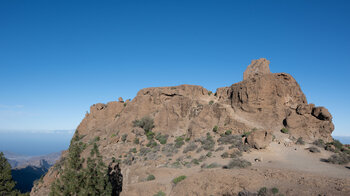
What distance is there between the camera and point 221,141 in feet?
76.6

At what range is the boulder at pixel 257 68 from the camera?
1153 inches

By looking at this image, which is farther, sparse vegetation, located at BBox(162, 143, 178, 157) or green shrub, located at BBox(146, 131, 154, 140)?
green shrub, located at BBox(146, 131, 154, 140)

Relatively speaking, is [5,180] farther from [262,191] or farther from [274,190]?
[274,190]

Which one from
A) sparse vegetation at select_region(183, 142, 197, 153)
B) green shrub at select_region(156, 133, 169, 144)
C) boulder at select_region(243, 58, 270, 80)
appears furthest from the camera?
boulder at select_region(243, 58, 270, 80)

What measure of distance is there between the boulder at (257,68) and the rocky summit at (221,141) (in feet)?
0.53

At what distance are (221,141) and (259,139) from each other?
4.39 metres

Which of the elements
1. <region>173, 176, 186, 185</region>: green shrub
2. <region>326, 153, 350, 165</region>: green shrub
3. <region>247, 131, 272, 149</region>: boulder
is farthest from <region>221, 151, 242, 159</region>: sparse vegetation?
<region>326, 153, 350, 165</region>: green shrub

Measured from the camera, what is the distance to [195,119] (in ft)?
91.9

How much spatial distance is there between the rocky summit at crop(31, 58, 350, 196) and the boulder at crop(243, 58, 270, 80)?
16 cm

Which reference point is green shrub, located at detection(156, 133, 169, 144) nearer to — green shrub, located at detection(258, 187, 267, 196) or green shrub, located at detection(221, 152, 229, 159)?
green shrub, located at detection(221, 152, 229, 159)

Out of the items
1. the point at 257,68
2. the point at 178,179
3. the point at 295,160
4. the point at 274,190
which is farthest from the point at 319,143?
the point at 178,179

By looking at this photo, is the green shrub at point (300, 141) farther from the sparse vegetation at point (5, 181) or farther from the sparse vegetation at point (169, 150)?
the sparse vegetation at point (5, 181)

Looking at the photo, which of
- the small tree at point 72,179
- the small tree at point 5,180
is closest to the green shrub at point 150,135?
the small tree at point 72,179

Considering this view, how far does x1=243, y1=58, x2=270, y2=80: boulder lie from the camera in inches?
1153
